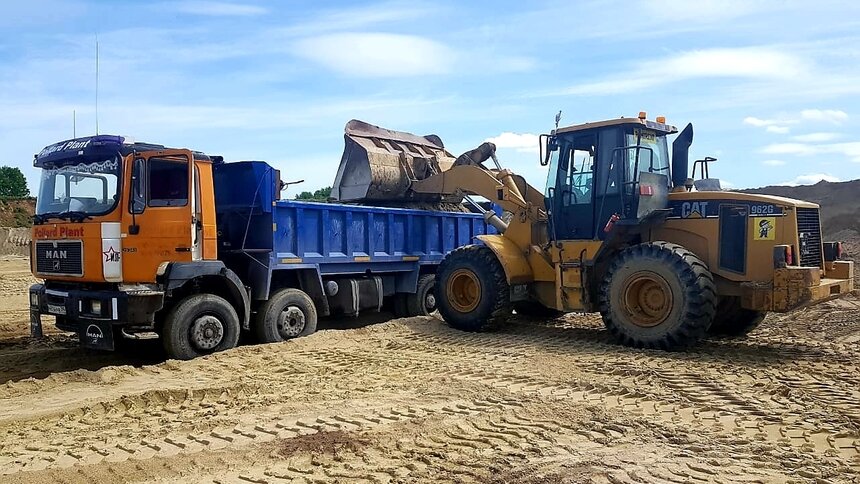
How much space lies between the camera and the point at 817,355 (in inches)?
318

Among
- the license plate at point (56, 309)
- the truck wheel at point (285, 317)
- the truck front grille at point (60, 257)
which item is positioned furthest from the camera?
the truck wheel at point (285, 317)

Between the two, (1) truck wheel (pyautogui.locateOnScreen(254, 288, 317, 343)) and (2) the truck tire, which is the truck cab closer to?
(1) truck wheel (pyautogui.locateOnScreen(254, 288, 317, 343))

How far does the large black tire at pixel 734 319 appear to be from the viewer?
9156 millimetres

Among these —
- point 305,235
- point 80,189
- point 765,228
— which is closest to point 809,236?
point 765,228

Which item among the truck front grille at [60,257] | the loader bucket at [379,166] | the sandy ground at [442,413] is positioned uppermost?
the loader bucket at [379,166]

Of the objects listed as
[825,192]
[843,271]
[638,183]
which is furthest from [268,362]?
[825,192]

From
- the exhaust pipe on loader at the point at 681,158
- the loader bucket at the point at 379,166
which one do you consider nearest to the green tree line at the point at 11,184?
the loader bucket at the point at 379,166

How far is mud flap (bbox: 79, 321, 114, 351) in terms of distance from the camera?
25.9 feet

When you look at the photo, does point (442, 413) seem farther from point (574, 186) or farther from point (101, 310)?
point (574, 186)

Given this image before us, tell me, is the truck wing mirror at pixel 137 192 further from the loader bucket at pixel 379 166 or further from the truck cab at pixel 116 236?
the loader bucket at pixel 379 166

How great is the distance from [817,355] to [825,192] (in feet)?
81.4

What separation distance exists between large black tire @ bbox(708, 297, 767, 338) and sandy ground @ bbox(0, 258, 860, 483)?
286 millimetres

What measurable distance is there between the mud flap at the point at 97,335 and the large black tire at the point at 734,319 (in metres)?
7.35

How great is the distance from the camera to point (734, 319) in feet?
30.7
